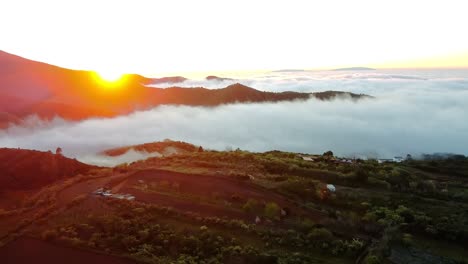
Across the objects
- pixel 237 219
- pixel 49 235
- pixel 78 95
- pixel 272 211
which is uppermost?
pixel 78 95

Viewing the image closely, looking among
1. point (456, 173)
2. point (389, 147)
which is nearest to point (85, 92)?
point (389, 147)

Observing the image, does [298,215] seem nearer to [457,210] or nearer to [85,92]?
[457,210]

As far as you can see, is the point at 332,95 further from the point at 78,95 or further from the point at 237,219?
the point at 237,219

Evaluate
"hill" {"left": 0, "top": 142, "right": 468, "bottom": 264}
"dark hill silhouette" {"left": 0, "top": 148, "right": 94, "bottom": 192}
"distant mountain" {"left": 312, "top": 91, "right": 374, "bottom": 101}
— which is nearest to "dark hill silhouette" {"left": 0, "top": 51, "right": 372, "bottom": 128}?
"distant mountain" {"left": 312, "top": 91, "right": 374, "bottom": 101}

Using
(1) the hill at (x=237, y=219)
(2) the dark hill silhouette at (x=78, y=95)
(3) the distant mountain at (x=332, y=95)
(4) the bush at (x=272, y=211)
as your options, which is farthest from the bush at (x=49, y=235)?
(3) the distant mountain at (x=332, y=95)

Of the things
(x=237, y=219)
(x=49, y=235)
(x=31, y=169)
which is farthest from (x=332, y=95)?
(x=49, y=235)
